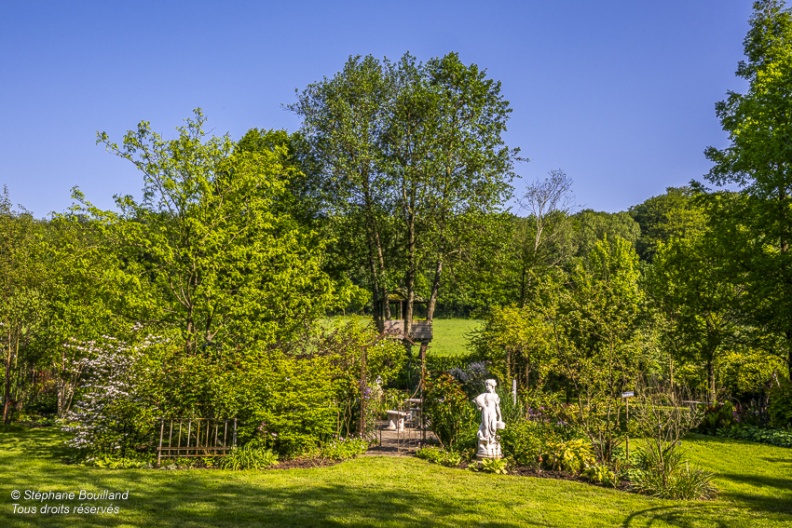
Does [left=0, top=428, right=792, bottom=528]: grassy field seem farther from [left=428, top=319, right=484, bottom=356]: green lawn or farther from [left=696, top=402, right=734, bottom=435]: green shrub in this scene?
[left=428, top=319, right=484, bottom=356]: green lawn

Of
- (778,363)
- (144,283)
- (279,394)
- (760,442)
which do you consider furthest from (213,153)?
(778,363)

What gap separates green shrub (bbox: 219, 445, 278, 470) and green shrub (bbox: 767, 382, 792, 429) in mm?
13447

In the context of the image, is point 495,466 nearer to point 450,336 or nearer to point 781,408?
point 781,408

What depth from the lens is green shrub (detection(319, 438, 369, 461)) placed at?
11141 mm

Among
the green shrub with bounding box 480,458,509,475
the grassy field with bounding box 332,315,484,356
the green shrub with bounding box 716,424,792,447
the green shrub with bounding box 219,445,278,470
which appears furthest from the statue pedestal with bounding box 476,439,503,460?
the grassy field with bounding box 332,315,484,356

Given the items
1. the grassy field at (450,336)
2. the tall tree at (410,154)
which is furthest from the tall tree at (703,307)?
the grassy field at (450,336)

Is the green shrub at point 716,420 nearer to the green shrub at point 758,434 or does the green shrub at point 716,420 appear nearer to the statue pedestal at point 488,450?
the green shrub at point 758,434

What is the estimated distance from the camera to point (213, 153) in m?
15.6

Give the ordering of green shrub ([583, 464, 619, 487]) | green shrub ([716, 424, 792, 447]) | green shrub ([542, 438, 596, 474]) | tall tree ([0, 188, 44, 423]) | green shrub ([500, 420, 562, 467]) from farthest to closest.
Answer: tall tree ([0, 188, 44, 423])
green shrub ([716, 424, 792, 447])
green shrub ([500, 420, 562, 467])
green shrub ([542, 438, 596, 474])
green shrub ([583, 464, 619, 487])

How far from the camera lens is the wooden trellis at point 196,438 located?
1039 cm

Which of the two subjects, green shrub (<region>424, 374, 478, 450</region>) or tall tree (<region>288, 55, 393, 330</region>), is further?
tall tree (<region>288, 55, 393, 330</region>)

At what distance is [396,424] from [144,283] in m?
7.69

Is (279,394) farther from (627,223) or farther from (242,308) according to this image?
(627,223)

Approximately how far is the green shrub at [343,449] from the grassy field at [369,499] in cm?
36
